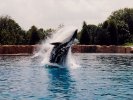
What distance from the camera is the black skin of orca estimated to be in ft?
112

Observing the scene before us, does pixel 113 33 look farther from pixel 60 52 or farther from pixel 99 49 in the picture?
pixel 60 52

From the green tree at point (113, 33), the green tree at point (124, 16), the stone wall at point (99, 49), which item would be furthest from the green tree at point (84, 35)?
the green tree at point (124, 16)

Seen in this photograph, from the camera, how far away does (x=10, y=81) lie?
79.5ft

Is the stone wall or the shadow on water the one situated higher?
the stone wall

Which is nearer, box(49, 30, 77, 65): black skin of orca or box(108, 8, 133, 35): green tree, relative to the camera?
box(49, 30, 77, 65): black skin of orca

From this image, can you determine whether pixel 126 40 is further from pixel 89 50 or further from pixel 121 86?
pixel 121 86

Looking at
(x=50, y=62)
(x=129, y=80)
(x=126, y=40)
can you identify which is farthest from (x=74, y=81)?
(x=126, y=40)

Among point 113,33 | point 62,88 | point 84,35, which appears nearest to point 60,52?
point 62,88

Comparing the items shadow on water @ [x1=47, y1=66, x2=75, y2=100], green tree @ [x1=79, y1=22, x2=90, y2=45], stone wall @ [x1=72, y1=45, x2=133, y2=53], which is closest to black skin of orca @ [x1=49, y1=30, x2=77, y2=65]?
shadow on water @ [x1=47, y1=66, x2=75, y2=100]

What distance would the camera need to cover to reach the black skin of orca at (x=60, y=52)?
3404 centimetres

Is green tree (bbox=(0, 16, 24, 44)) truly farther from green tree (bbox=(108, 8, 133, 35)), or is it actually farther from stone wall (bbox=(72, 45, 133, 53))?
green tree (bbox=(108, 8, 133, 35))

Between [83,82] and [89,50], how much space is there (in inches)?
2709

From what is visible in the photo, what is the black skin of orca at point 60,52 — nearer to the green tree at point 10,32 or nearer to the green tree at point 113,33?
the green tree at point 10,32

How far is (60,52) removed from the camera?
3466 centimetres
